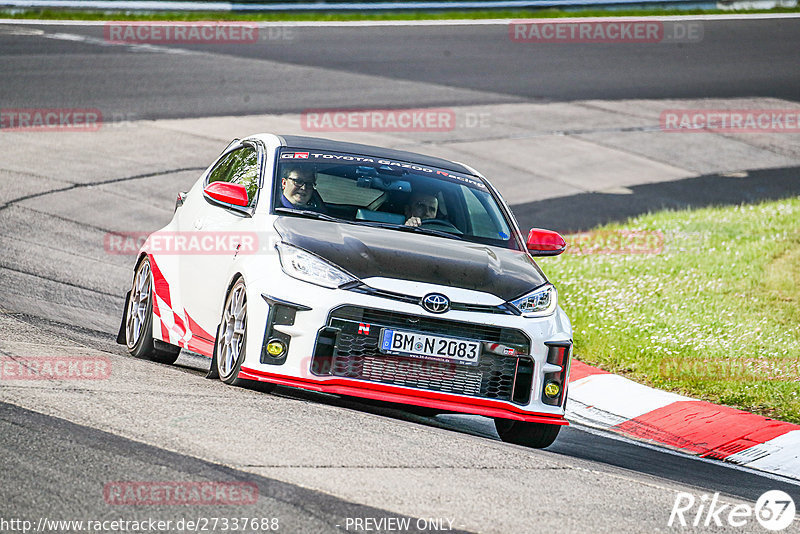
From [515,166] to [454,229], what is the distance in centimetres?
1006

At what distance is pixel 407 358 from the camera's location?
6.65 m

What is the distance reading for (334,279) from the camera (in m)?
Answer: 6.70

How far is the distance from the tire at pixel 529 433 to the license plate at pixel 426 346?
72 centimetres

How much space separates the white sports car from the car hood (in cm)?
1

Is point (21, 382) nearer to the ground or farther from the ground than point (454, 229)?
nearer to the ground

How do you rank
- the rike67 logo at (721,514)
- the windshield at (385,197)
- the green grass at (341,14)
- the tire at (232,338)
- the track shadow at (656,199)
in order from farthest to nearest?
the green grass at (341,14) < the track shadow at (656,199) < the windshield at (385,197) < the tire at (232,338) < the rike67 logo at (721,514)

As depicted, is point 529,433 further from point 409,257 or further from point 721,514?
point 721,514

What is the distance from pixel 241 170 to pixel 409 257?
1.89 m

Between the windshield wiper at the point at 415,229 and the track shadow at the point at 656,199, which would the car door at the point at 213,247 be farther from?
the track shadow at the point at 656,199

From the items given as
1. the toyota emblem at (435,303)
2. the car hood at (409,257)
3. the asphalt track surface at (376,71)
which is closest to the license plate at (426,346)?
the toyota emblem at (435,303)

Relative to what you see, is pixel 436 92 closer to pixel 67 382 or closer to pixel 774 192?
pixel 774 192

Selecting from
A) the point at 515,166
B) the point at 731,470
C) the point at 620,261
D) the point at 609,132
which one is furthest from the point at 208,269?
the point at 609,132

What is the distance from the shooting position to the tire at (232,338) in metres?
6.91

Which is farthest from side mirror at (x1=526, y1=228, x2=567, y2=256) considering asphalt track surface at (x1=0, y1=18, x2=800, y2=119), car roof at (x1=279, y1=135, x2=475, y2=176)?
asphalt track surface at (x1=0, y1=18, x2=800, y2=119)
